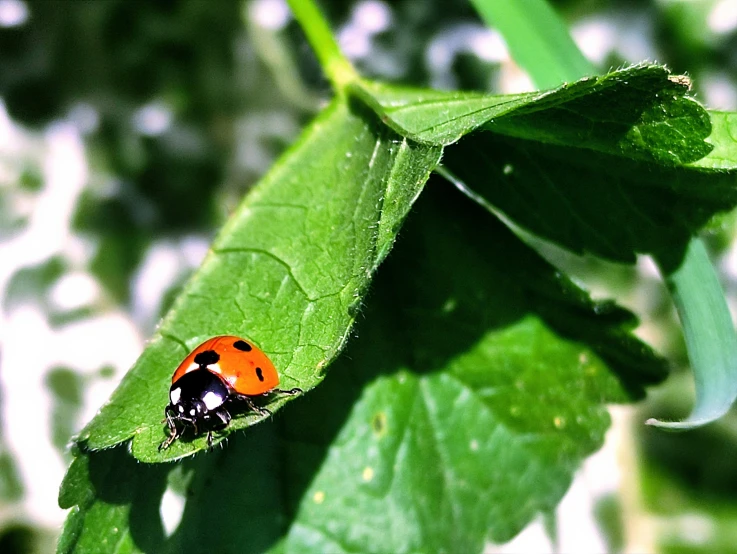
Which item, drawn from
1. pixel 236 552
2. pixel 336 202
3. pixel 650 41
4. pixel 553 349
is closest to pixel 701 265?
pixel 553 349

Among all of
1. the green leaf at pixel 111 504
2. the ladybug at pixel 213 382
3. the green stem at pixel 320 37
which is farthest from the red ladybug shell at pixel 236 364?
the green stem at pixel 320 37

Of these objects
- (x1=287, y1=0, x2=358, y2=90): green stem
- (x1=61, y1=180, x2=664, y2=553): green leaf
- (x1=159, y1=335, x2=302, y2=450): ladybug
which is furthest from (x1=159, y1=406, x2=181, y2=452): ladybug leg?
(x1=287, y1=0, x2=358, y2=90): green stem

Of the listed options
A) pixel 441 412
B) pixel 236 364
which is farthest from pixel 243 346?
pixel 441 412

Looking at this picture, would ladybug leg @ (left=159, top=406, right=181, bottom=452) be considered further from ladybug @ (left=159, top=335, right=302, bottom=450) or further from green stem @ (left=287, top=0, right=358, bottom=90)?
green stem @ (left=287, top=0, right=358, bottom=90)

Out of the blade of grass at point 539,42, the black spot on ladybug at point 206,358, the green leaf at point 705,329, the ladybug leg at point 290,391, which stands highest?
the blade of grass at point 539,42

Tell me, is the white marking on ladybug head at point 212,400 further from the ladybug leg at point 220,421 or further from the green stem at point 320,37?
the green stem at point 320,37

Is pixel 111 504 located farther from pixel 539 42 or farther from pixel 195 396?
pixel 539 42

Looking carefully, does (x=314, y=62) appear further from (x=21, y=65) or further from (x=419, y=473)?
(x=419, y=473)
